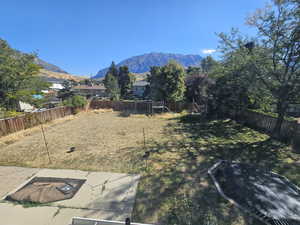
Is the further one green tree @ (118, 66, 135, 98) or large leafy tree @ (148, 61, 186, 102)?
green tree @ (118, 66, 135, 98)

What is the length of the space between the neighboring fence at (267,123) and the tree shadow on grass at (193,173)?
2.09 ft

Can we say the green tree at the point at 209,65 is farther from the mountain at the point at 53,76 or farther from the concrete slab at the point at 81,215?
the mountain at the point at 53,76

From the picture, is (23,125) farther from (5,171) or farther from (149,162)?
(149,162)

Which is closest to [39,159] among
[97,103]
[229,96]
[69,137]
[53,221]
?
[69,137]

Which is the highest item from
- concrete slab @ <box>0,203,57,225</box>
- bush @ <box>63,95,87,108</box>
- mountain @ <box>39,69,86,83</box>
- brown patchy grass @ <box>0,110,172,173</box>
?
mountain @ <box>39,69,86,83</box>

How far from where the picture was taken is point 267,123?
24.8ft

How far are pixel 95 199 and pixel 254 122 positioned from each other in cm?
972

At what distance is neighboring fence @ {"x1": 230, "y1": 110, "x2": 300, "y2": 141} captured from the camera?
5.91 metres

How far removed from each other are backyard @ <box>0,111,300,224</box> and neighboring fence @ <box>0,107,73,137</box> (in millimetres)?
695

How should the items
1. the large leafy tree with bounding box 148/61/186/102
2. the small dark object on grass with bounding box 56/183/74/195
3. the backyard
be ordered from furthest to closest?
the large leafy tree with bounding box 148/61/186/102 < the small dark object on grass with bounding box 56/183/74/195 < the backyard

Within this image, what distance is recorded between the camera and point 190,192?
313cm

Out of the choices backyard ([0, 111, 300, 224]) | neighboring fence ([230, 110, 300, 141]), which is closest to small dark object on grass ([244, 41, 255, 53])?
neighboring fence ([230, 110, 300, 141])

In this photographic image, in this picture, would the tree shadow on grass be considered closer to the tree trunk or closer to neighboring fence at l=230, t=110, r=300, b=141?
the tree trunk

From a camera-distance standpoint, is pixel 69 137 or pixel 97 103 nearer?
pixel 69 137
